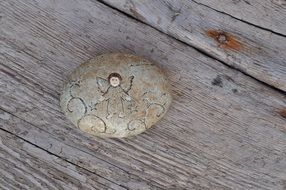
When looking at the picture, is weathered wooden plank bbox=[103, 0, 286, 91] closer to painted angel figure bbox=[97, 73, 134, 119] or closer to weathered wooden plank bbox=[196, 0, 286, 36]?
weathered wooden plank bbox=[196, 0, 286, 36]

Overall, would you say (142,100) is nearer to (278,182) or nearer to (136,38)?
(136,38)

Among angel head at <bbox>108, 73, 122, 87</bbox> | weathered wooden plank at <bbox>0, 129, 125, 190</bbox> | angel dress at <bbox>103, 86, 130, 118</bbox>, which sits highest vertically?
angel head at <bbox>108, 73, 122, 87</bbox>

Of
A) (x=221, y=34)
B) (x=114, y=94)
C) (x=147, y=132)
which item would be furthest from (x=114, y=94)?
(x=221, y=34)

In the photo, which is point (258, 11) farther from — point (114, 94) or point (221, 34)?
point (114, 94)

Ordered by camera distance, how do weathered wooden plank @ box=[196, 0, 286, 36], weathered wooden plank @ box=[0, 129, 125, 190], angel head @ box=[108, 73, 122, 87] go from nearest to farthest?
angel head @ box=[108, 73, 122, 87]
weathered wooden plank @ box=[196, 0, 286, 36]
weathered wooden plank @ box=[0, 129, 125, 190]

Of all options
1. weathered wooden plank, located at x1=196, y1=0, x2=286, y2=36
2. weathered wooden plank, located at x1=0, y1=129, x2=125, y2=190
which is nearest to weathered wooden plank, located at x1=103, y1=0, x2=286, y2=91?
weathered wooden plank, located at x1=196, y1=0, x2=286, y2=36

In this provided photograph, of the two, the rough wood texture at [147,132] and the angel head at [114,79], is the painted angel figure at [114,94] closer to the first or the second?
the angel head at [114,79]

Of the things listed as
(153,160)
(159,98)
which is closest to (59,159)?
(153,160)
